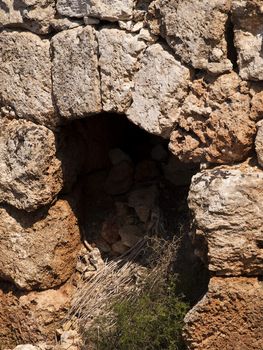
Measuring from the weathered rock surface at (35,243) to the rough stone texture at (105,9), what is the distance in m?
1.35

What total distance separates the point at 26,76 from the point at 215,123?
1.38m

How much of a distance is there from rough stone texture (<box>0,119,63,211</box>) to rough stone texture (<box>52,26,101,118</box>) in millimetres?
296

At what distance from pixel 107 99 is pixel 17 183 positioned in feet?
3.01

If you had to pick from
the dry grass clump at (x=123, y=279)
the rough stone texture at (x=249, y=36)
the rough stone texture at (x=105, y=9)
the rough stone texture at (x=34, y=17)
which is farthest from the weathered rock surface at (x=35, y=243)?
the rough stone texture at (x=249, y=36)

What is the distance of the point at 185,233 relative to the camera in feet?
19.8

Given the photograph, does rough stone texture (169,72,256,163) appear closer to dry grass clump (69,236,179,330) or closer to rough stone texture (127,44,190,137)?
rough stone texture (127,44,190,137)

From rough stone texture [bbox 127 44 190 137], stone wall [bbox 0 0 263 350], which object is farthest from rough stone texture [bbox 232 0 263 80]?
rough stone texture [bbox 127 44 190 137]

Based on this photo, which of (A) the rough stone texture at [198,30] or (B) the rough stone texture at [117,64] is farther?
(B) the rough stone texture at [117,64]

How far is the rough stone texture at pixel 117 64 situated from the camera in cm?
544

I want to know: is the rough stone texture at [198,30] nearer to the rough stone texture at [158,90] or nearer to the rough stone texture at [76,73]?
the rough stone texture at [158,90]

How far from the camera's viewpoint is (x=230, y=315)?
518 centimetres

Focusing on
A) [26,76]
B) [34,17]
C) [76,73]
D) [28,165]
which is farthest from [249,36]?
[28,165]

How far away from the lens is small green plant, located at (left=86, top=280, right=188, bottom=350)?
18.4ft

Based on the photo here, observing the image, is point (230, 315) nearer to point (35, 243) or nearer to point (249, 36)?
point (249, 36)
